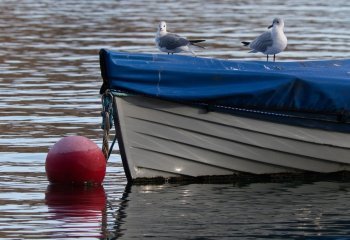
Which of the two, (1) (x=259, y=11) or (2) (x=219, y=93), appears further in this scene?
(1) (x=259, y=11)

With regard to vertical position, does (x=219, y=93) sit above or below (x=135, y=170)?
above

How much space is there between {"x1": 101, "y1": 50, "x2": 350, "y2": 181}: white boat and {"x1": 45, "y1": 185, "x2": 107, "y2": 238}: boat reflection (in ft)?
2.17

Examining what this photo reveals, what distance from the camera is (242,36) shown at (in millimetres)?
34062

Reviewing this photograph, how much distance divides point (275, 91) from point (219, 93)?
65cm

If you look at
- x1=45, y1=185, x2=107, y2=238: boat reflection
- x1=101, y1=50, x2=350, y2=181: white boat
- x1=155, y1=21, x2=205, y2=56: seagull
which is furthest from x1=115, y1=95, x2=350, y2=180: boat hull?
x1=155, y1=21, x2=205, y2=56: seagull

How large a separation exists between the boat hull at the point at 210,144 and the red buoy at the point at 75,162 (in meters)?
0.33

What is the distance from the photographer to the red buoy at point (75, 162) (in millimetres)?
14578

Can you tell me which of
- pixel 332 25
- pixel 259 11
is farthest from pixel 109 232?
pixel 259 11

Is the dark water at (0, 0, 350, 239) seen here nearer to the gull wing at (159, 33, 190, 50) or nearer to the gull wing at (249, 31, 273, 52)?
the gull wing at (159, 33, 190, 50)

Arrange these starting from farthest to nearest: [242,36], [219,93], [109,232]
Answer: [242,36] < [219,93] < [109,232]

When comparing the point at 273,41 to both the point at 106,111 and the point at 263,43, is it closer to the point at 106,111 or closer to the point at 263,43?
the point at 263,43

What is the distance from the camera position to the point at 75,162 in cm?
1463

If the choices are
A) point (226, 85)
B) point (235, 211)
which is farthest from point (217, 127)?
point (235, 211)

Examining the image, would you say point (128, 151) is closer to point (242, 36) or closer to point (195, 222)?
point (195, 222)
